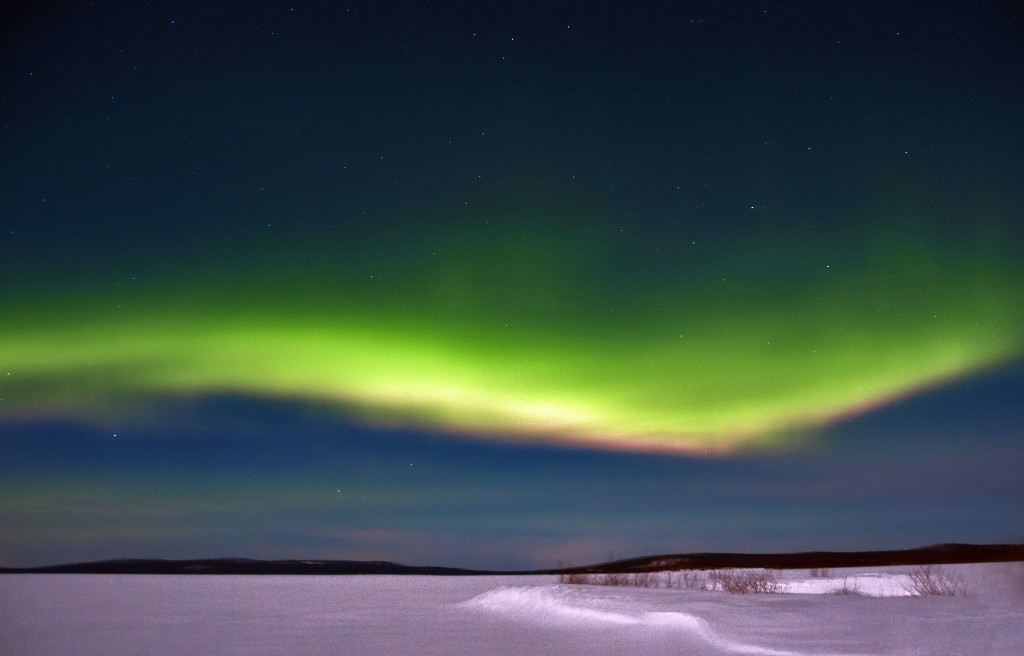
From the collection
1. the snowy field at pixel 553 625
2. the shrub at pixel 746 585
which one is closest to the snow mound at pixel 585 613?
the snowy field at pixel 553 625

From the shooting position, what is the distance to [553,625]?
71.3 feet

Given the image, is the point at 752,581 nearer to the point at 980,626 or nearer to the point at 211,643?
the point at 980,626

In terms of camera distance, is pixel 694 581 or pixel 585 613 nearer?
pixel 585 613

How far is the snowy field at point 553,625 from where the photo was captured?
16625mm

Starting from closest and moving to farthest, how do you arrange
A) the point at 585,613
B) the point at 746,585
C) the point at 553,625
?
the point at 553,625, the point at 585,613, the point at 746,585

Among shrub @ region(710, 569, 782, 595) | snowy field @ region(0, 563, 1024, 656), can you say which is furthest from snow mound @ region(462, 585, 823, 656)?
shrub @ region(710, 569, 782, 595)

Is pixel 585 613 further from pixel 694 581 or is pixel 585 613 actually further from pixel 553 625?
pixel 694 581

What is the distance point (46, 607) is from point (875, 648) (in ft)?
89.9

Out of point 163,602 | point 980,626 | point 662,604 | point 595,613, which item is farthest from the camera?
point 163,602

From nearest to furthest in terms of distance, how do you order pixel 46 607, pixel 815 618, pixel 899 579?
1. pixel 815 618
2. pixel 46 607
3. pixel 899 579

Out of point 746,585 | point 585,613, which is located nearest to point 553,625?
point 585,613

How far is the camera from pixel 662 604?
87.1 ft

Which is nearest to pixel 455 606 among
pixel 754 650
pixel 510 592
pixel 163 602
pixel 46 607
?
pixel 510 592

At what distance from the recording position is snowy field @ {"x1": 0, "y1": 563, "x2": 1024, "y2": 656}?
1662 centimetres
